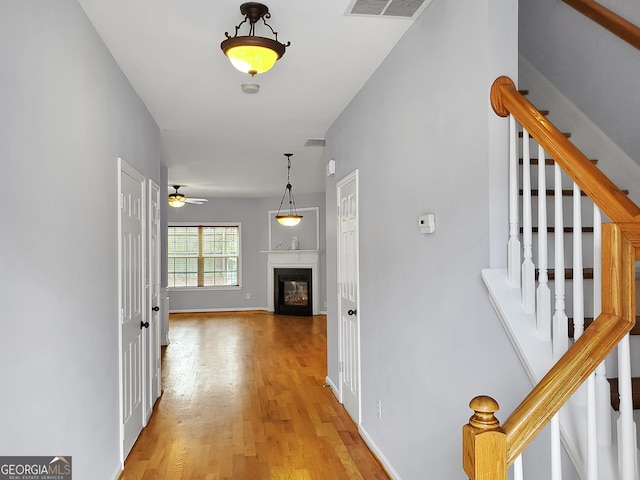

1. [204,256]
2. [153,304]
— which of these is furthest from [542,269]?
[204,256]

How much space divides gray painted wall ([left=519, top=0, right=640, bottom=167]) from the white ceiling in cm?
102

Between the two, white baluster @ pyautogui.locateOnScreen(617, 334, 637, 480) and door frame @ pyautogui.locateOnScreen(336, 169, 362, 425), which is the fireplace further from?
white baluster @ pyautogui.locateOnScreen(617, 334, 637, 480)

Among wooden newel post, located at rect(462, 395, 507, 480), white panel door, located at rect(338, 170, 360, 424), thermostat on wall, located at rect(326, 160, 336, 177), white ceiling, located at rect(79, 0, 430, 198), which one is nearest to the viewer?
wooden newel post, located at rect(462, 395, 507, 480)

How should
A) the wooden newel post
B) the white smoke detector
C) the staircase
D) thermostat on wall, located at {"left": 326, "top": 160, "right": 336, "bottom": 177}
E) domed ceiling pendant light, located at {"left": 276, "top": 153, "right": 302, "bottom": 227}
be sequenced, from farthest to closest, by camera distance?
1. domed ceiling pendant light, located at {"left": 276, "top": 153, "right": 302, "bottom": 227}
2. thermostat on wall, located at {"left": 326, "top": 160, "right": 336, "bottom": 177}
3. the white smoke detector
4. the staircase
5. the wooden newel post

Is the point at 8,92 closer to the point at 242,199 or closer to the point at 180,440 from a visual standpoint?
the point at 180,440

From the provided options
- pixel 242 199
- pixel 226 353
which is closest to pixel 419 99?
pixel 226 353

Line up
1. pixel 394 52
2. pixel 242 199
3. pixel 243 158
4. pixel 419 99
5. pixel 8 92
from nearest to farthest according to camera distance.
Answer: pixel 8 92, pixel 419 99, pixel 394 52, pixel 243 158, pixel 242 199

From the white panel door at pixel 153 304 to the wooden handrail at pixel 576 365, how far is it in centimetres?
391

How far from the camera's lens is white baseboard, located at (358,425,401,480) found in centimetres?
Answer: 325

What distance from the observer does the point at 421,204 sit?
2.82m

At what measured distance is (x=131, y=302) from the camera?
3.92m

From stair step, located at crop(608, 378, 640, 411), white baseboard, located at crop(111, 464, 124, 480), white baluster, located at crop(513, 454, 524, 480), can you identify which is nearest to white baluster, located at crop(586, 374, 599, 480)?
white baluster, located at crop(513, 454, 524, 480)

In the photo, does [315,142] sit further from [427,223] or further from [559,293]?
[559,293]

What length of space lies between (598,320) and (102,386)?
8.97ft
